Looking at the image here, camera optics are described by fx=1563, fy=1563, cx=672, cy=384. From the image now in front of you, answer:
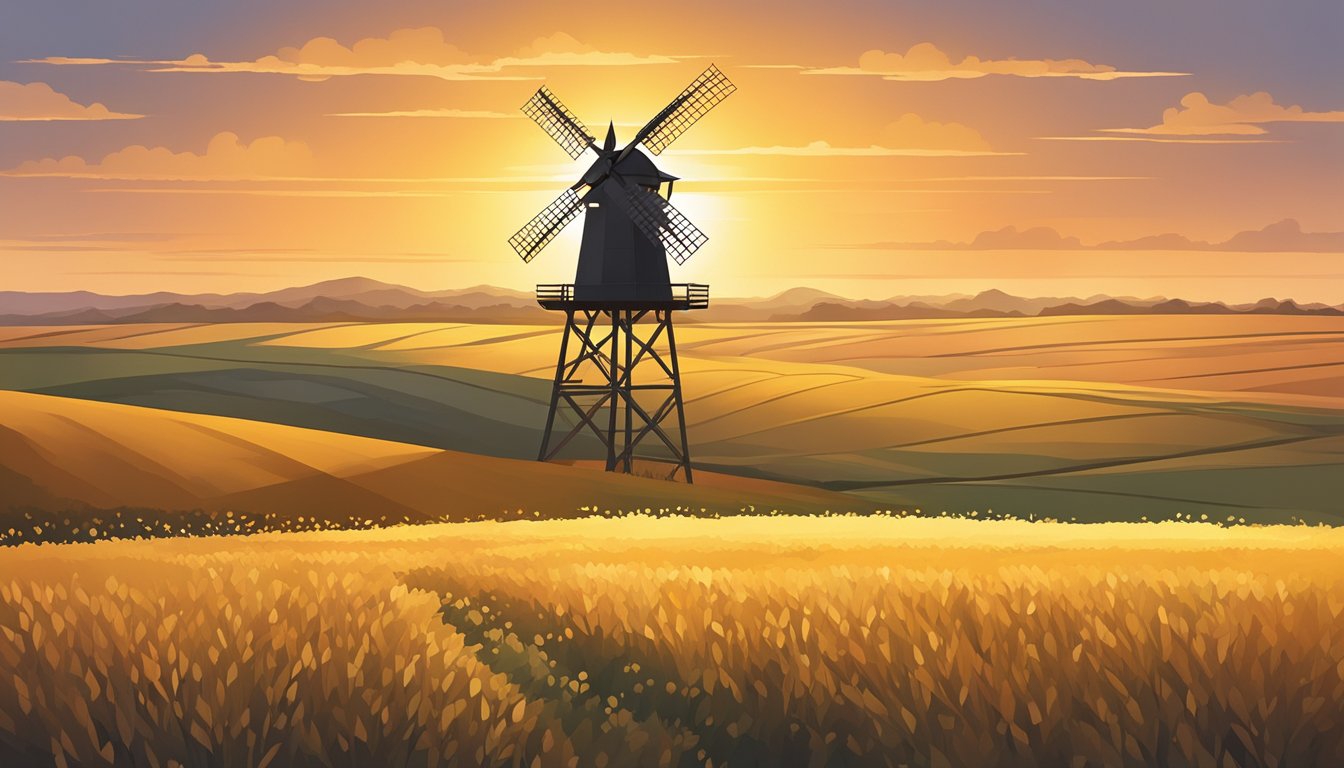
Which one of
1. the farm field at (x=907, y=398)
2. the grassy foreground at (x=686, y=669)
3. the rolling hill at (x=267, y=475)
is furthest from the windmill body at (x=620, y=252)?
the grassy foreground at (x=686, y=669)

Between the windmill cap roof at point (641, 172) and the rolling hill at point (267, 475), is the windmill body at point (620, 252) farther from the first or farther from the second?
the rolling hill at point (267, 475)

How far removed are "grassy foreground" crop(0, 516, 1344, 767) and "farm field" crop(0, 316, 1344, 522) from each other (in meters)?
34.3

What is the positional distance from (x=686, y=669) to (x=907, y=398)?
71.3 meters

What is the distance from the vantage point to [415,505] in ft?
141

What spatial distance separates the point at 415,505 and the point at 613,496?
638 centimetres

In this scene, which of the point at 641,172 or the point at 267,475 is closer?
the point at 267,475

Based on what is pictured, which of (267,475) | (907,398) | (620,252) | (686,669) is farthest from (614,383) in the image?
(686,669)

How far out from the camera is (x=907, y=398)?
82.4m

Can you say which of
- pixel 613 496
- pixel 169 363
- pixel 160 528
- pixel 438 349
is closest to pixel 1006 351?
pixel 438 349

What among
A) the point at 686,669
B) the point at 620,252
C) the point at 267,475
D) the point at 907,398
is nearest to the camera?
the point at 686,669

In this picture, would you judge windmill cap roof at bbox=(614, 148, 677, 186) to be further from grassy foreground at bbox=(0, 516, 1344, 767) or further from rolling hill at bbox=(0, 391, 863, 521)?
grassy foreground at bbox=(0, 516, 1344, 767)

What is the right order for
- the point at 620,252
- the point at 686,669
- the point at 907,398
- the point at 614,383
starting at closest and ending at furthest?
the point at 686,669 < the point at 620,252 < the point at 614,383 < the point at 907,398

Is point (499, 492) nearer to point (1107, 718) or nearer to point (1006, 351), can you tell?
point (1107, 718)

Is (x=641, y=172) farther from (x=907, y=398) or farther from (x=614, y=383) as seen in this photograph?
(x=907, y=398)
